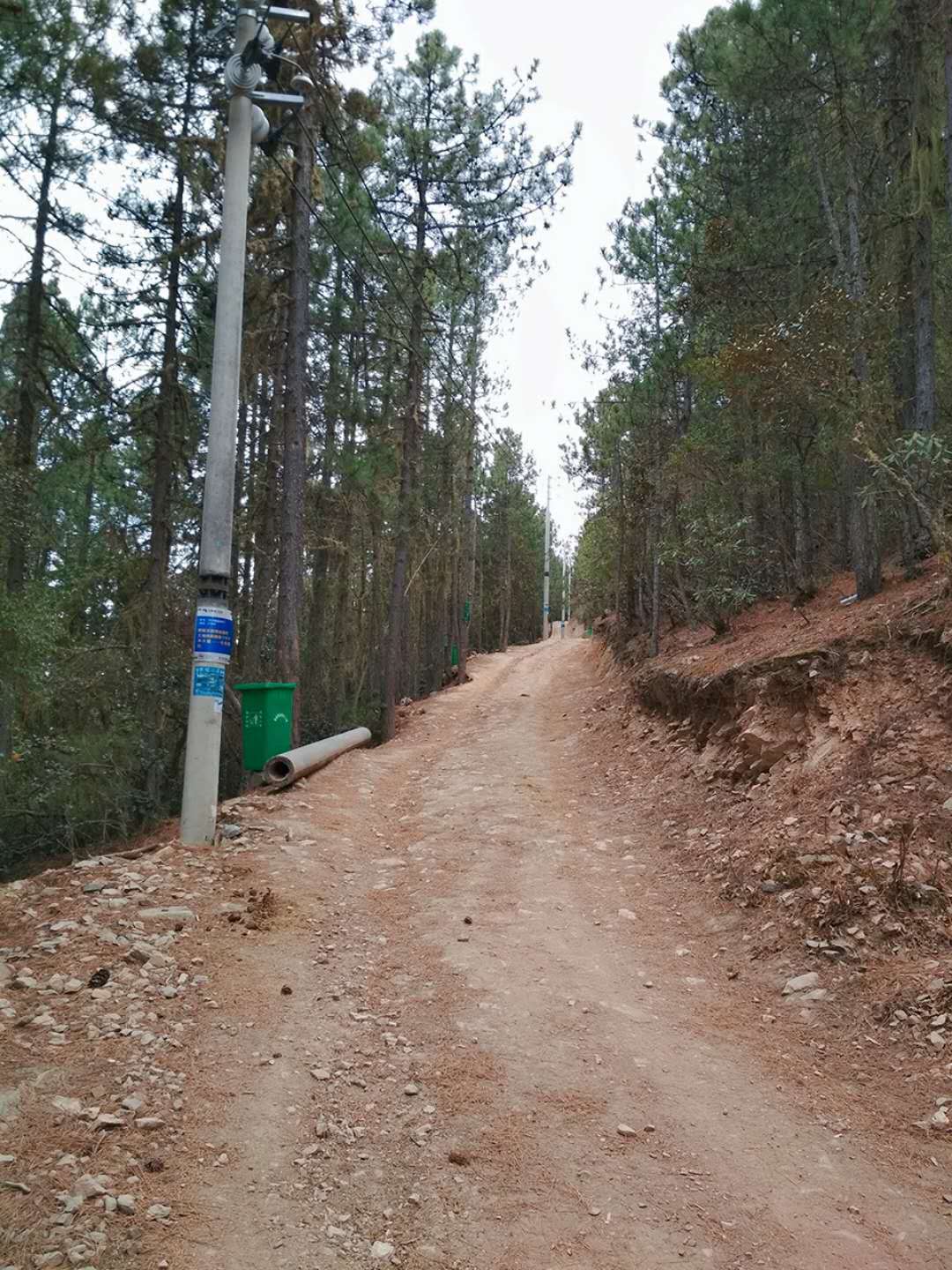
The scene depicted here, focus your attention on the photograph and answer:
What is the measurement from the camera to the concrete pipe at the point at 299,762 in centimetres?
855

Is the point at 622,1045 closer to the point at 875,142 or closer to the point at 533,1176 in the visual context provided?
the point at 533,1176

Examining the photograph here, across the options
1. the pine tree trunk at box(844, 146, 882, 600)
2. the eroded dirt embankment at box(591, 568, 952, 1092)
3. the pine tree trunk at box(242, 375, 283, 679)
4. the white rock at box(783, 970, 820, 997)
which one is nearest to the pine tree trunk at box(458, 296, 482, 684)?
the pine tree trunk at box(242, 375, 283, 679)

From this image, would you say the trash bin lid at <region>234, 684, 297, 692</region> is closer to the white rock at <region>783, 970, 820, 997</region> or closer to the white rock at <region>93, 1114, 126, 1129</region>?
the white rock at <region>93, 1114, 126, 1129</region>

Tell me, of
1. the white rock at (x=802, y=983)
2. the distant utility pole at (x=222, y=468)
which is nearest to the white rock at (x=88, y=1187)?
the white rock at (x=802, y=983)

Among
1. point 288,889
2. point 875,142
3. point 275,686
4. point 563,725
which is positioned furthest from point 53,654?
point 875,142

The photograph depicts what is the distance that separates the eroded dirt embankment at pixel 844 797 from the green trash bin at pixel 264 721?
424cm

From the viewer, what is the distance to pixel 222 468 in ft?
21.5

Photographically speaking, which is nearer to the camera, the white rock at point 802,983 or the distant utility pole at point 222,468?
the white rock at point 802,983

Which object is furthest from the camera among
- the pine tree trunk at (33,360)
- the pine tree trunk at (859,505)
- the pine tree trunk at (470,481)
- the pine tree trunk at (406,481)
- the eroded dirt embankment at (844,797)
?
the pine tree trunk at (470,481)

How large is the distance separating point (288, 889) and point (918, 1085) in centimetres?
405

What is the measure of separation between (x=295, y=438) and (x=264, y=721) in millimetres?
4133

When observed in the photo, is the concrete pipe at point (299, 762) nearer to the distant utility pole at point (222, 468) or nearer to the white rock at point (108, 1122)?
the distant utility pole at point (222, 468)

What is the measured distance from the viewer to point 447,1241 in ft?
8.45

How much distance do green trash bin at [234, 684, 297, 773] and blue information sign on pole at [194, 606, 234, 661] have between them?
2.11 metres
